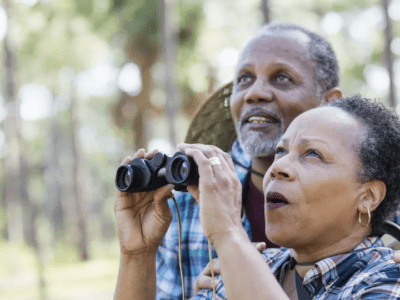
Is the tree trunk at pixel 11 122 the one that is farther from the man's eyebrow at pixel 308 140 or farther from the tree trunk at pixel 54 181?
the tree trunk at pixel 54 181

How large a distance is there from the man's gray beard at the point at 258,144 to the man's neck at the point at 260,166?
0.13m

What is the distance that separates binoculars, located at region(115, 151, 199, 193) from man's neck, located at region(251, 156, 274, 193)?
94cm

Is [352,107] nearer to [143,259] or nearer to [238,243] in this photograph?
[238,243]

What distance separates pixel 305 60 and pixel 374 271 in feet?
5.42

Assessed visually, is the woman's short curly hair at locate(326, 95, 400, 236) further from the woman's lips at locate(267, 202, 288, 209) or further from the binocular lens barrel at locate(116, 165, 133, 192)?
the binocular lens barrel at locate(116, 165, 133, 192)

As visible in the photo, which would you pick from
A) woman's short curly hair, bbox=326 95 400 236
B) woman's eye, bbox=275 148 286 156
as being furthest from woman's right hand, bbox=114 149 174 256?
woman's short curly hair, bbox=326 95 400 236

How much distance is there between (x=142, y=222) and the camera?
2709 millimetres

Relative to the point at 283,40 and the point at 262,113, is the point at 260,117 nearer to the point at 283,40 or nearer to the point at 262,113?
the point at 262,113

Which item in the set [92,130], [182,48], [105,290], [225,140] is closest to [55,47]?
[182,48]

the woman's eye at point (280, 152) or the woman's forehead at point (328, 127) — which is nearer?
the woman's forehead at point (328, 127)

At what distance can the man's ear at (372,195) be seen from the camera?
2.12 meters

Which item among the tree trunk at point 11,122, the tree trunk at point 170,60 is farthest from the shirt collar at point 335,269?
the tree trunk at point 11,122

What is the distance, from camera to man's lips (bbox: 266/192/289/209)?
2090 mm

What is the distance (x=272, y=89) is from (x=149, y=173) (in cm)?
109
